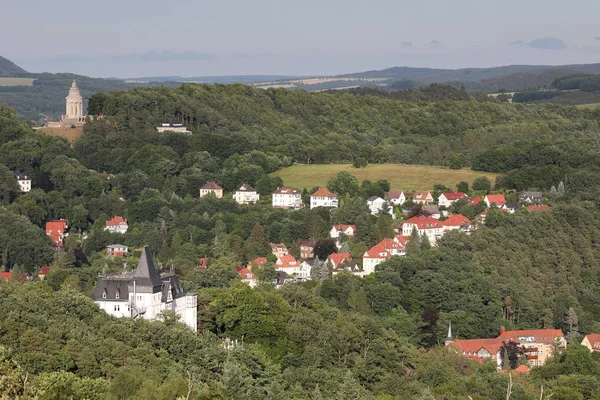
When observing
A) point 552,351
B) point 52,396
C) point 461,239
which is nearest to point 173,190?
point 461,239

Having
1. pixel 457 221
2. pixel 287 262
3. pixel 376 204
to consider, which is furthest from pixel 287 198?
pixel 287 262

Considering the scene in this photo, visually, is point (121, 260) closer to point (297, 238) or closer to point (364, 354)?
→ point (297, 238)

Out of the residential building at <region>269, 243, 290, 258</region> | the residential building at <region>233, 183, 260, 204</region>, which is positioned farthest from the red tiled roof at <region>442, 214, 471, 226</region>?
the residential building at <region>233, 183, 260, 204</region>

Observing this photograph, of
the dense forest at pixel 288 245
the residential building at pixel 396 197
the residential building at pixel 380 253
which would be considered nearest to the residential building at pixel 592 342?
the dense forest at pixel 288 245

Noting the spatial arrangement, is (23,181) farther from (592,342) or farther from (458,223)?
(592,342)

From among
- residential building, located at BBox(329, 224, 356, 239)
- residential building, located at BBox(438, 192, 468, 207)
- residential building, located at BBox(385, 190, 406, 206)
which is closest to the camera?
residential building, located at BBox(329, 224, 356, 239)

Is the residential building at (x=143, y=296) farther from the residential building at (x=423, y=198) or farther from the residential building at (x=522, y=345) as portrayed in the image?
the residential building at (x=423, y=198)

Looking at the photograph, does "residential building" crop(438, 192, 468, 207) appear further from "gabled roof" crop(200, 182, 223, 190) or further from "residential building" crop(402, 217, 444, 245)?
"gabled roof" crop(200, 182, 223, 190)
